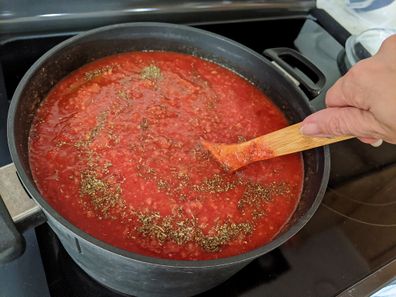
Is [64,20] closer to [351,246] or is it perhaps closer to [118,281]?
[118,281]

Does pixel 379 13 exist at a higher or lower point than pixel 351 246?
higher

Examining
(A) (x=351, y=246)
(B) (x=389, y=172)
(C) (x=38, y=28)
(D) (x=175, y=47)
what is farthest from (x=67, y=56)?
(B) (x=389, y=172)

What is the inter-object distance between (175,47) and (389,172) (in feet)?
2.49

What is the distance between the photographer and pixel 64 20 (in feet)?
Result: 3.93

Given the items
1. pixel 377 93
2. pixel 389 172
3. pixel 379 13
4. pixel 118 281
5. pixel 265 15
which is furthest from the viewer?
pixel 379 13

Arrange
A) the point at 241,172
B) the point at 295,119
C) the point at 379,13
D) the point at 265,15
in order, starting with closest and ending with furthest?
the point at 241,172
the point at 295,119
the point at 265,15
the point at 379,13

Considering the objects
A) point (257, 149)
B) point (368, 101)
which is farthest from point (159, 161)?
point (368, 101)

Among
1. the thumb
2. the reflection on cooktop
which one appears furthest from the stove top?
the thumb

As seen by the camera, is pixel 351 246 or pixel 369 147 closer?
pixel 351 246

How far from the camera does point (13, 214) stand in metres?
0.71

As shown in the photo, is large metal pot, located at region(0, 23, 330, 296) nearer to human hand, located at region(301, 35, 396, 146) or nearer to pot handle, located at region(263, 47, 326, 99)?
pot handle, located at region(263, 47, 326, 99)

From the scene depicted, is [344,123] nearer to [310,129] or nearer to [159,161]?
[310,129]

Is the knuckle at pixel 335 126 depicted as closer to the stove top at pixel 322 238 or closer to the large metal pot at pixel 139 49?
the large metal pot at pixel 139 49

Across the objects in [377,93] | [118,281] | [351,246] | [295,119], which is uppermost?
[377,93]
